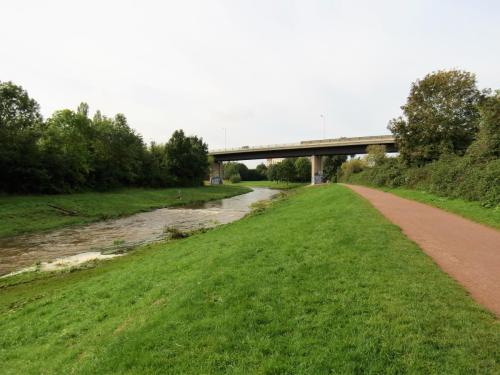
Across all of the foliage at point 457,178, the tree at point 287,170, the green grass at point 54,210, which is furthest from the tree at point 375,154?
the tree at point 287,170

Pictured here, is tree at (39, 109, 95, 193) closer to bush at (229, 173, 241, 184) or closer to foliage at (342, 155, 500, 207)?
foliage at (342, 155, 500, 207)

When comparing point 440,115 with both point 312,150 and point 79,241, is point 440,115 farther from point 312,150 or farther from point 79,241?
point 312,150

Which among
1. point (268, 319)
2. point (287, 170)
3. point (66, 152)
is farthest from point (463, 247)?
point (287, 170)

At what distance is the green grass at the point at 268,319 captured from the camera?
4.30 meters

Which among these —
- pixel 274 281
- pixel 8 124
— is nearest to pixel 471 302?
pixel 274 281

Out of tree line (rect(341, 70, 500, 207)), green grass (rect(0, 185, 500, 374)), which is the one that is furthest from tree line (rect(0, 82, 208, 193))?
tree line (rect(341, 70, 500, 207))

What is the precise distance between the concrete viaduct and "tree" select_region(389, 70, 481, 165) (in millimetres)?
26005

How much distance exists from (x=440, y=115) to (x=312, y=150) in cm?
4442

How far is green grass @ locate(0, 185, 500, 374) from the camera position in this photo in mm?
4303

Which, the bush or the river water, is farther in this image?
the bush

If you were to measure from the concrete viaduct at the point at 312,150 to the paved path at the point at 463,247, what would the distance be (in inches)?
1960

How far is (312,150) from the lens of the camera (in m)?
76.9

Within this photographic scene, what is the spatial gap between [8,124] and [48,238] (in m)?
21.3

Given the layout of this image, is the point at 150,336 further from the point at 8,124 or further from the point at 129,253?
the point at 8,124
